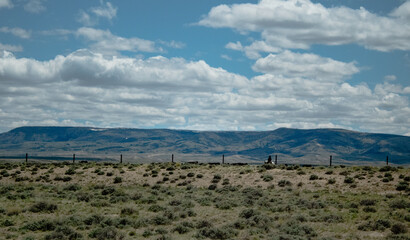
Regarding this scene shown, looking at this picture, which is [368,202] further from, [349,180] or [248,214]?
[349,180]

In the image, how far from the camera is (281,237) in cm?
1783

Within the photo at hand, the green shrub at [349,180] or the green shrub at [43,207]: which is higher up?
the green shrub at [349,180]

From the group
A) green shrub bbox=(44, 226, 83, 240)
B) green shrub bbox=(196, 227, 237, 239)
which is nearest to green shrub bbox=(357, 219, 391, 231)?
green shrub bbox=(196, 227, 237, 239)

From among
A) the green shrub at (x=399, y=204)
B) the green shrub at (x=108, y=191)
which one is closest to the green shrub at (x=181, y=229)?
the green shrub at (x=399, y=204)

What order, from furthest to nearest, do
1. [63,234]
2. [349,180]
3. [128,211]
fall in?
[349,180]
[128,211]
[63,234]

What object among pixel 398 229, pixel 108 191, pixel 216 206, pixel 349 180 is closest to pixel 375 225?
pixel 398 229

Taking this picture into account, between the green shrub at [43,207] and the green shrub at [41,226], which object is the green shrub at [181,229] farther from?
the green shrub at [43,207]

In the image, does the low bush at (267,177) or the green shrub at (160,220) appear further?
the low bush at (267,177)

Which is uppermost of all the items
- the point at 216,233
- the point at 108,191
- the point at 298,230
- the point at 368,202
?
the point at 368,202

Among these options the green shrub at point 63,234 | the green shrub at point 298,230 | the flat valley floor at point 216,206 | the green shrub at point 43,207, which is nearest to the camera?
the green shrub at point 63,234

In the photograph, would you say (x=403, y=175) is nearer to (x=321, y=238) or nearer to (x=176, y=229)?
(x=321, y=238)

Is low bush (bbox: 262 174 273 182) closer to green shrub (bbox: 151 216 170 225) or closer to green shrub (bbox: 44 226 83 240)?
green shrub (bbox: 151 216 170 225)

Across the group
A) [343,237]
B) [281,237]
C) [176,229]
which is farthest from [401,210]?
[176,229]

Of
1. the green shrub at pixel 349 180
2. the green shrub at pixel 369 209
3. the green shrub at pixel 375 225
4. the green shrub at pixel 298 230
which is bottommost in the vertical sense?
the green shrub at pixel 298 230
